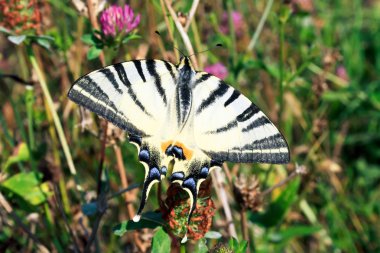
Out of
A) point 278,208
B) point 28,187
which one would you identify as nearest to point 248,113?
point 278,208

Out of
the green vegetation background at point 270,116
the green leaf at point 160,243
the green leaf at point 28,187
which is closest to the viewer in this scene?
the green leaf at point 160,243

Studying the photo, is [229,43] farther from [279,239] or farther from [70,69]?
[279,239]

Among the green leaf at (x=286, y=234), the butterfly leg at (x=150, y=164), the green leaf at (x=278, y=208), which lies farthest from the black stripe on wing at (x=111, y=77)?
the green leaf at (x=286, y=234)

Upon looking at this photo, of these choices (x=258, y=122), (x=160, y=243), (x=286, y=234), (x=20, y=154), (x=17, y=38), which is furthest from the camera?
(x=286, y=234)

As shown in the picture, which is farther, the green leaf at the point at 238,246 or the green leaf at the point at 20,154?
the green leaf at the point at 20,154

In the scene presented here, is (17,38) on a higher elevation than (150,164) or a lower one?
higher

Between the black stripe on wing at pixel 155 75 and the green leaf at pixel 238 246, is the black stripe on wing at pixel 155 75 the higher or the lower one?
the higher one

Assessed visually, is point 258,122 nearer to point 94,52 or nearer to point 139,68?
point 139,68

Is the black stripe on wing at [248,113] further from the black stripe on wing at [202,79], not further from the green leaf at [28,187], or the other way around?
the green leaf at [28,187]
